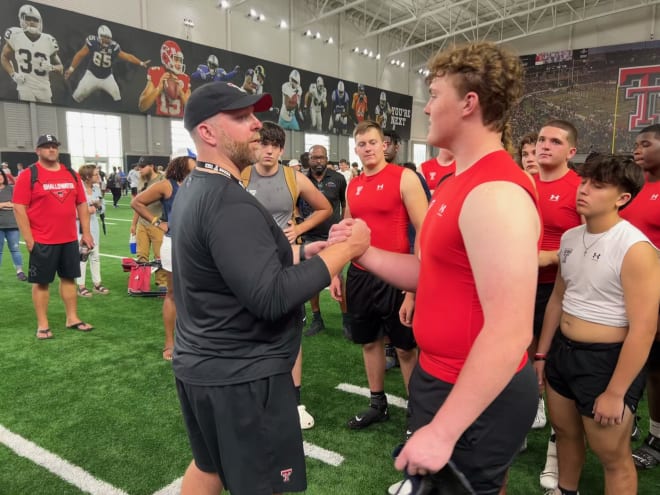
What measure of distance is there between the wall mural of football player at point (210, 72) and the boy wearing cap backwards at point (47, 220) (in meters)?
16.2

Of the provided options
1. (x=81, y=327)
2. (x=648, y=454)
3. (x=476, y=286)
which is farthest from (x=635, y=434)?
(x=81, y=327)

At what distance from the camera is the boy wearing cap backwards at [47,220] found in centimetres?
491

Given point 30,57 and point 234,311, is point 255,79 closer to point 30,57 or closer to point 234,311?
point 30,57

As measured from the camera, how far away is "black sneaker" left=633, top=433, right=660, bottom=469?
2850 millimetres

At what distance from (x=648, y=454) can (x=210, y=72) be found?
67.4 ft

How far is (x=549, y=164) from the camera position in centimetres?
304

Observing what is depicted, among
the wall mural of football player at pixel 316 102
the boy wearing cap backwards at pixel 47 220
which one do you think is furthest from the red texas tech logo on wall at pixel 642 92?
the boy wearing cap backwards at pixel 47 220

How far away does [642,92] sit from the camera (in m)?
23.9

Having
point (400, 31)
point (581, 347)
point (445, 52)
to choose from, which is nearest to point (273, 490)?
point (581, 347)

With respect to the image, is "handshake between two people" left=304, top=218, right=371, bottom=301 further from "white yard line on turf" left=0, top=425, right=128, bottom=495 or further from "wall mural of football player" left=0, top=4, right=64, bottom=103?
"wall mural of football player" left=0, top=4, right=64, bottom=103

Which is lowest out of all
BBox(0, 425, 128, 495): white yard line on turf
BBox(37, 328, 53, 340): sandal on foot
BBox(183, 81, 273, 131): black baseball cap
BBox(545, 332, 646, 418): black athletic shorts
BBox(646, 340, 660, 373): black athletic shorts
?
BBox(0, 425, 128, 495): white yard line on turf

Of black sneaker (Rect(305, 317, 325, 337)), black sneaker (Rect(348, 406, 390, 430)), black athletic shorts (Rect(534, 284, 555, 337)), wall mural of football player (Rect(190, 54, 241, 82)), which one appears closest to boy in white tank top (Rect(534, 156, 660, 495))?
black athletic shorts (Rect(534, 284, 555, 337))

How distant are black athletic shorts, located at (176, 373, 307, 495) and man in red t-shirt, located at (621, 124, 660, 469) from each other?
89.4 inches

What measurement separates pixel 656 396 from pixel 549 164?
1558mm
